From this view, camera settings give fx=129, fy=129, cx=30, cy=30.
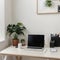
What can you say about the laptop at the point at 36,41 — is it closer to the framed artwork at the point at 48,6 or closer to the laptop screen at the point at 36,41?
the laptop screen at the point at 36,41

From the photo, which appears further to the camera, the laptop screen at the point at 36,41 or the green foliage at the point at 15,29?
the green foliage at the point at 15,29

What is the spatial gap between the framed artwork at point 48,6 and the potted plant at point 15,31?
519mm

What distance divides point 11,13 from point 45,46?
1.07 metres

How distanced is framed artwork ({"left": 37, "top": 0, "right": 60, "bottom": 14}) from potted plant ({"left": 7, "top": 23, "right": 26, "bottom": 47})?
0.52 metres

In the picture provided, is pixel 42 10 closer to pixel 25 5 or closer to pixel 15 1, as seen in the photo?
pixel 25 5

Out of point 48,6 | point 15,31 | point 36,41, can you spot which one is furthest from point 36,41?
point 48,6

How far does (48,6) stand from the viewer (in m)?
2.64

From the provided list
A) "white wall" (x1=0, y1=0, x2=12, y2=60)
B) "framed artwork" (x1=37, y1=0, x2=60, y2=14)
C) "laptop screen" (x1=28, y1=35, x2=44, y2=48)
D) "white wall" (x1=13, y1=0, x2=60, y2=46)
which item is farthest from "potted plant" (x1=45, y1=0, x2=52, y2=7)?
"white wall" (x1=0, y1=0, x2=12, y2=60)

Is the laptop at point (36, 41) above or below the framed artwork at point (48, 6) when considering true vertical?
below

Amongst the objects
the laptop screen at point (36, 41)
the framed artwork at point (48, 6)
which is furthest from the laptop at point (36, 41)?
the framed artwork at point (48, 6)

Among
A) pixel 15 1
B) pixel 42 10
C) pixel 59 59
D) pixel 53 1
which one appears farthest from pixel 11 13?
pixel 59 59

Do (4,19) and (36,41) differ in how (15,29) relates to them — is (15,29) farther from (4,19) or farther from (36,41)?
(36,41)

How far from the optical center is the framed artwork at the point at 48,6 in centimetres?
259

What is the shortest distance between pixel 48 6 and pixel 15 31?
2.83 feet
